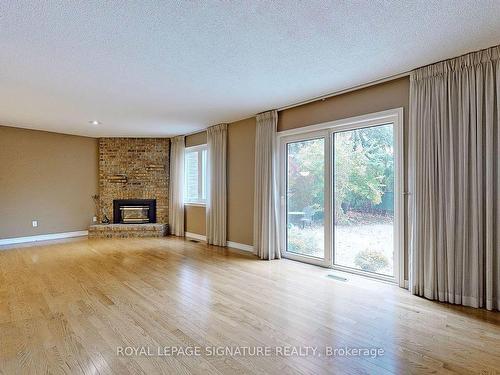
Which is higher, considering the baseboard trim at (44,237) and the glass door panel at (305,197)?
the glass door panel at (305,197)

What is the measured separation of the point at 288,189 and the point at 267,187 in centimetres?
37

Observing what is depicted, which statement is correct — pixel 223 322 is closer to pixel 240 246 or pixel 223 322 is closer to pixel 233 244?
pixel 240 246

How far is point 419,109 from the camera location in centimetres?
342

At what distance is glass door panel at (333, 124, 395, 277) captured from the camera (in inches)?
153

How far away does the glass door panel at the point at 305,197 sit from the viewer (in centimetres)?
466

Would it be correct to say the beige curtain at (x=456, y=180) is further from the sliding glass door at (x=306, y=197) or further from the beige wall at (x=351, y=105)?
the sliding glass door at (x=306, y=197)

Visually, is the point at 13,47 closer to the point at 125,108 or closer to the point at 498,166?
the point at 125,108

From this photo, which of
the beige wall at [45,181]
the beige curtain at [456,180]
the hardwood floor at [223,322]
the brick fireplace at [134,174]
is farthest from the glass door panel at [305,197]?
the beige wall at [45,181]

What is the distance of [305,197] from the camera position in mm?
4898

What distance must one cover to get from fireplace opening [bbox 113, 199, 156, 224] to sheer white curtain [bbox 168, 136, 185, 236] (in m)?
0.61

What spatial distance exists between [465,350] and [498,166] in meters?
1.77

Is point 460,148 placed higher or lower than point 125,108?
lower

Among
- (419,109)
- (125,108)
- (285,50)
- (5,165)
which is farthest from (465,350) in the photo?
(5,165)

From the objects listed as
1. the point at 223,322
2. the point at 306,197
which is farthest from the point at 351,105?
the point at 223,322
